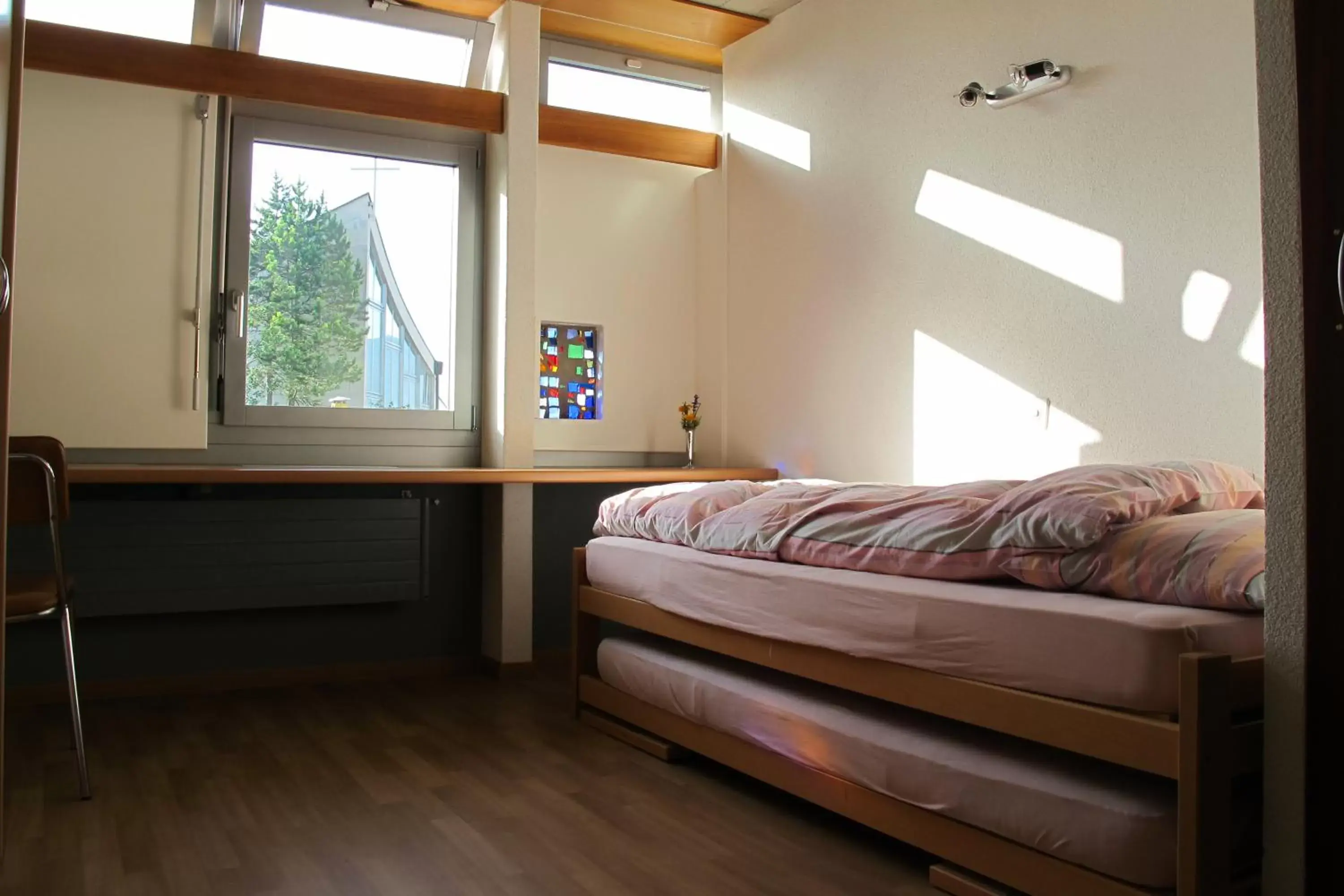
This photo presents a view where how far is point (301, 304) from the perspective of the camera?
419 centimetres

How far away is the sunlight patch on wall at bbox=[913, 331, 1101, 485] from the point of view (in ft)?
10.8

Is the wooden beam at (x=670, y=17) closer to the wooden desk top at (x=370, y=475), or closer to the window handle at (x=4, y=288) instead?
the wooden desk top at (x=370, y=475)

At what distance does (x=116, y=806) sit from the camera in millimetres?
2566

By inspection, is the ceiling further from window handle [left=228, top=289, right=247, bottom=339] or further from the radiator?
the radiator

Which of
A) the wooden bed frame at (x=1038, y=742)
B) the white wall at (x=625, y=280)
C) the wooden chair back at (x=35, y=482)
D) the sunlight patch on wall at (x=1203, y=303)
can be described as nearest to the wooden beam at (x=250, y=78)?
the white wall at (x=625, y=280)

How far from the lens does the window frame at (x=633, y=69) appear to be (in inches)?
186

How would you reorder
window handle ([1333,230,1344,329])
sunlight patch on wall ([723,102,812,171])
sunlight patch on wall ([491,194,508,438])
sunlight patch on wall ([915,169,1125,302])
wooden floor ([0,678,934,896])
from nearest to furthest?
window handle ([1333,230,1344,329])
wooden floor ([0,678,934,896])
sunlight patch on wall ([915,169,1125,302])
sunlight patch on wall ([491,194,508,438])
sunlight patch on wall ([723,102,812,171])

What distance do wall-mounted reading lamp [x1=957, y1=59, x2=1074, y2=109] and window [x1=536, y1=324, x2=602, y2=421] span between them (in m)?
1.90

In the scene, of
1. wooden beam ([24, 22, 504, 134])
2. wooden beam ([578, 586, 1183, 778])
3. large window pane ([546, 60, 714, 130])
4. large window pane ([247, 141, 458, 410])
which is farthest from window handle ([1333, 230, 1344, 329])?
large window pane ([546, 60, 714, 130])

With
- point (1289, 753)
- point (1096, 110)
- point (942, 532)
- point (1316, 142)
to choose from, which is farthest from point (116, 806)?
point (1096, 110)

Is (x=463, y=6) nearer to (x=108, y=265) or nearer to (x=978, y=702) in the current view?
(x=108, y=265)

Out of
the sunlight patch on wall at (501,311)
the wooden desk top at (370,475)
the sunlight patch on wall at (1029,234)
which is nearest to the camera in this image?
the sunlight patch on wall at (1029,234)

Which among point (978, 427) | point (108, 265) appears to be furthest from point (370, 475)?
point (978, 427)

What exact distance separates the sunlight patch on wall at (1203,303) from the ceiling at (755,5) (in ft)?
7.35
